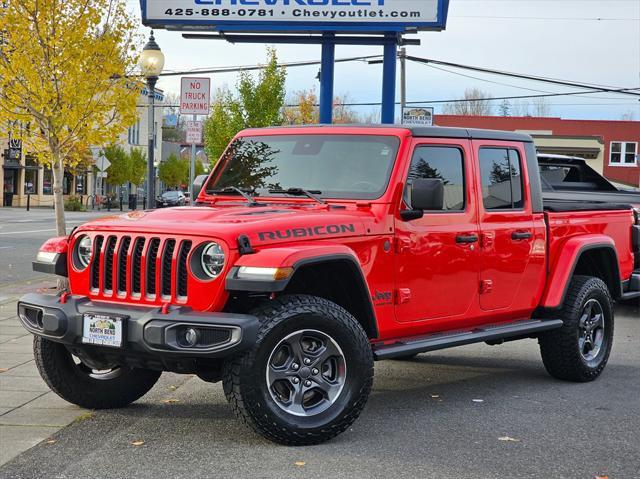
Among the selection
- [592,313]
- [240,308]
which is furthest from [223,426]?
[592,313]

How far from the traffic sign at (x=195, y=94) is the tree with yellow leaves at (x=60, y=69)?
1308mm

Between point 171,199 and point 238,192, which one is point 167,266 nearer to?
point 238,192

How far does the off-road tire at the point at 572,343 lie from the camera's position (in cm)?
739

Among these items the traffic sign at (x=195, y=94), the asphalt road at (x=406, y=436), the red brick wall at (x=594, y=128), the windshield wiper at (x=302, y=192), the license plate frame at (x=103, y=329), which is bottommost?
the asphalt road at (x=406, y=436)

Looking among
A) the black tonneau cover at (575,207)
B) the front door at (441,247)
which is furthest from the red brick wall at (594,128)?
the front door at (441,247)

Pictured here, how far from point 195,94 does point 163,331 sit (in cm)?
922

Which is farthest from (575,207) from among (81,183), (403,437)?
(81,183)

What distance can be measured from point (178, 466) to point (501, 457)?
1784 millimetres

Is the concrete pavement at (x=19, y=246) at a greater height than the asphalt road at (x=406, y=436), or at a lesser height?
lesser

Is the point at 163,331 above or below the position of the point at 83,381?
above

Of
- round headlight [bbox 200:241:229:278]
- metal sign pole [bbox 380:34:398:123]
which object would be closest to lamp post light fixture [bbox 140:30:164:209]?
metal sign pole [bbox 380:34:398:123]

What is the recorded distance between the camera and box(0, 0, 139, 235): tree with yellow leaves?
44.5 ft

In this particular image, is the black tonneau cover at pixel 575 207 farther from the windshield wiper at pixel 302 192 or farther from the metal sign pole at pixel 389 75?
the metal sign pole at pixel 389 75

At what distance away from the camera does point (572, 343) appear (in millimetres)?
7387
